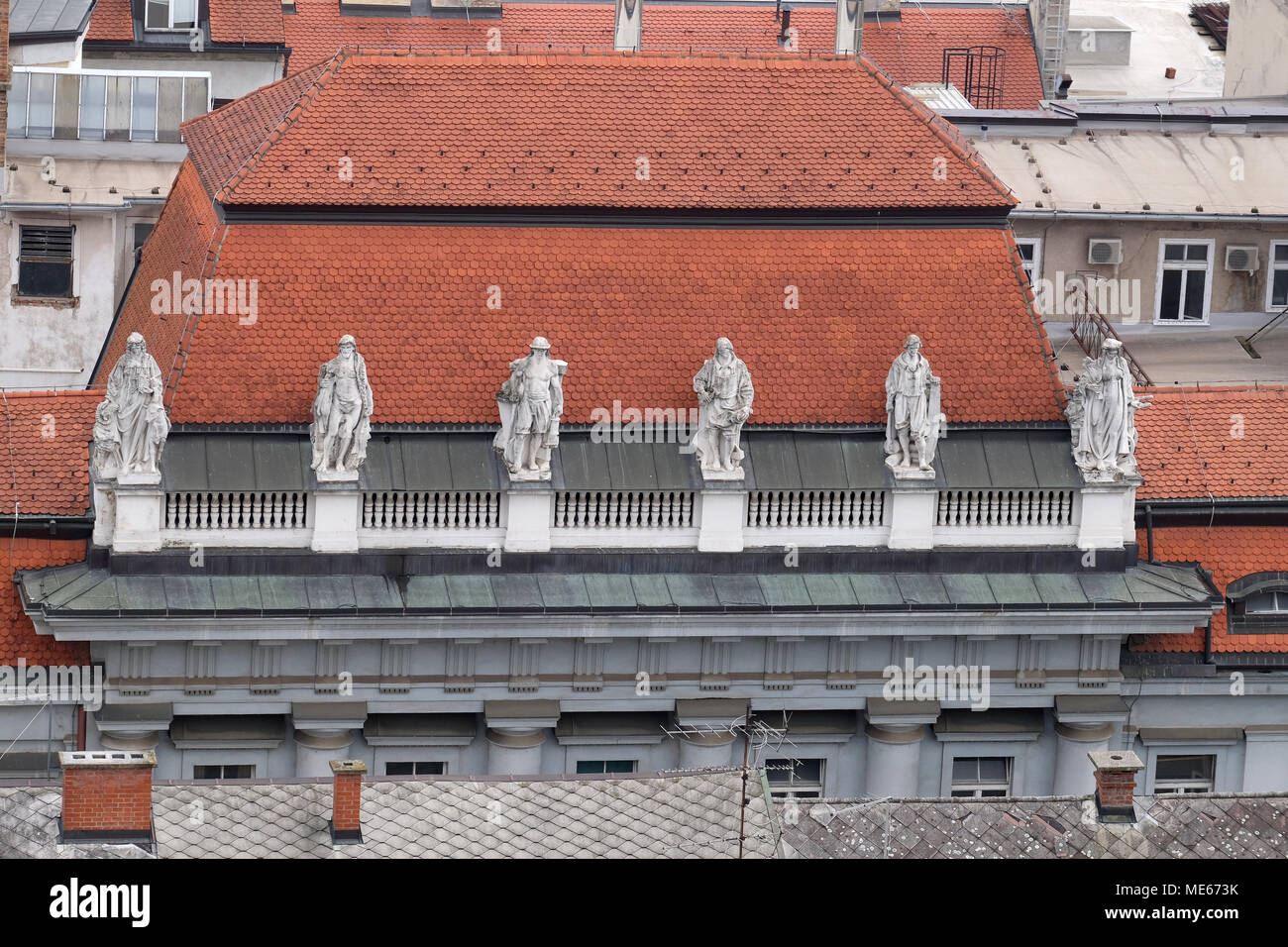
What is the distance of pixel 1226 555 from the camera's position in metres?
89.5

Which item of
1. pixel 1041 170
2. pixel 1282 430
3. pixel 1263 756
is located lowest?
pixel 1263 756

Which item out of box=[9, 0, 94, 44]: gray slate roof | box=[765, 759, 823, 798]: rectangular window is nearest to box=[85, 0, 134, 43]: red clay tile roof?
box=[9, 0, 94, 44]: gray slate roof

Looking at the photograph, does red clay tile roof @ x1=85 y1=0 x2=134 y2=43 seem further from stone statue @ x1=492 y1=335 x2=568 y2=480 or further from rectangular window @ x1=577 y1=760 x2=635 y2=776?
rectangular window @ x1=577 y1=760 x2=635 y2=776

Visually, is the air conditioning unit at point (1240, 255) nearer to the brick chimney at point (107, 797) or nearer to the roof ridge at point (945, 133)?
the roof ridge at point (945, 133)

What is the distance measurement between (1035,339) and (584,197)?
1020cm

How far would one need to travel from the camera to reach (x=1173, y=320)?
4183 inches

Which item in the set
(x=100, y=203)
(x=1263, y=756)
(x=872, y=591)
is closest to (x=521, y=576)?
(x=872, y=591)

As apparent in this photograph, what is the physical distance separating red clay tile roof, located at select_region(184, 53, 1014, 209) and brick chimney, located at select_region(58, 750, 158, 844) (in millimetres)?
18315

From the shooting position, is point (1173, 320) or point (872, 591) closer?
point (872, 591)

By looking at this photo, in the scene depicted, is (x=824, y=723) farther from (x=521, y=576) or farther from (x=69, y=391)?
(x=69, y=391)

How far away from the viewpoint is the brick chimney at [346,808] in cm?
7319

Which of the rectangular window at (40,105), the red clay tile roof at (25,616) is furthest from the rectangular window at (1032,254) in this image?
the red clay tile roof at (25,616)

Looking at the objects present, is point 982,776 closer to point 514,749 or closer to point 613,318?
point 514,749

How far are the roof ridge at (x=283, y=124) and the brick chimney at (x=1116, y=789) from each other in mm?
23000
